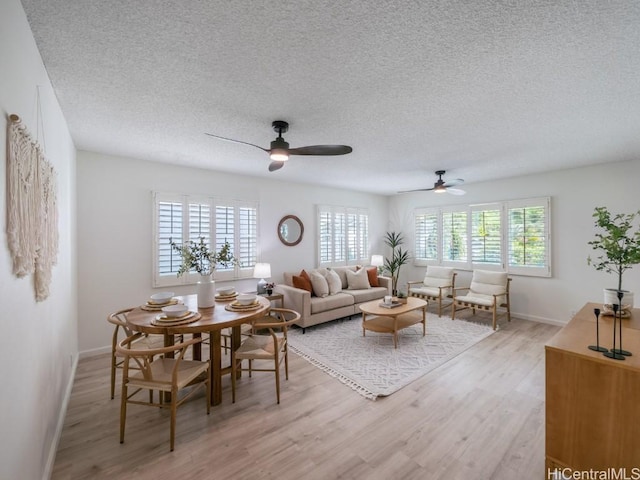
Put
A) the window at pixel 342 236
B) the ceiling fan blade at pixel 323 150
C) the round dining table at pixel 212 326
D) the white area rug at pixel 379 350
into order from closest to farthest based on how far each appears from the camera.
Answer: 1. the round dining table at pixel 212 326
2. the ceiling fan blade at pixel 323 150
3. the white area rug at pixel 379 350
4. the window at pixel 342 236

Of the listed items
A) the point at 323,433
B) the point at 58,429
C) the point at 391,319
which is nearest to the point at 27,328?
the point at 58,429

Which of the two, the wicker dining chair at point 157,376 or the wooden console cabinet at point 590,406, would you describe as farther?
the wicker dining chair at point 157,376

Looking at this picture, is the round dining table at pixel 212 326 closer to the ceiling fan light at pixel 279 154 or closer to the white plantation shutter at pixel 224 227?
the ceiling fan light at pixel 279 154

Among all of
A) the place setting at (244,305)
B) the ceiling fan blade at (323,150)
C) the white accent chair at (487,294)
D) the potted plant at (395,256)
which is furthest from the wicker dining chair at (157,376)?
the potted plant at (395,256)

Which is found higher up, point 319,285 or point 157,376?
point 319,285

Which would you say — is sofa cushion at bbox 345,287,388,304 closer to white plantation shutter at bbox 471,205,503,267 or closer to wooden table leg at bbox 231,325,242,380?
white plantation shutter at bbox 471,205,503,267

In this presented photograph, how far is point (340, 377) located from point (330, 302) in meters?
1.79

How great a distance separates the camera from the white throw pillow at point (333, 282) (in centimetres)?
529

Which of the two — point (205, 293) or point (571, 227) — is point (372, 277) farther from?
point (205, 293)

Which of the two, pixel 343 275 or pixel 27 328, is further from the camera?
pixel 343 275

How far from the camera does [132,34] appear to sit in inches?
64.6

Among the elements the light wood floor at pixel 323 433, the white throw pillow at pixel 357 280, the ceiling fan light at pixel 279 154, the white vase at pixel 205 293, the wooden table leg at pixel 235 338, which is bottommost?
the light wood floor at pixel 323 433

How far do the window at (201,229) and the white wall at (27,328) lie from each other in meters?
1.64

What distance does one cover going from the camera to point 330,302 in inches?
191
